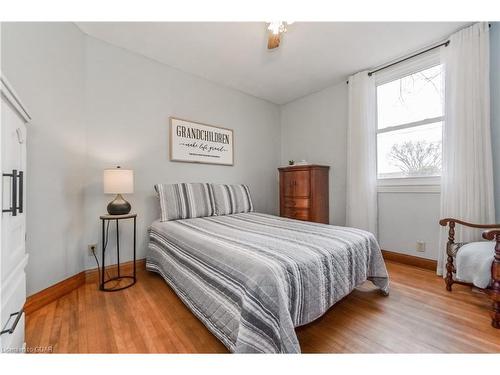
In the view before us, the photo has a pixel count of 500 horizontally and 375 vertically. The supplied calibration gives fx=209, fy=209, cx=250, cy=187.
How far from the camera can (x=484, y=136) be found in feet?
6.54

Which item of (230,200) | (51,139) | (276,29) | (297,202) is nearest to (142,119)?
(51,139)

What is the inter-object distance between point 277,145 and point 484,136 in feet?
9.09

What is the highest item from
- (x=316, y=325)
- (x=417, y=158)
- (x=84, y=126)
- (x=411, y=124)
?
(x=411, y=124)

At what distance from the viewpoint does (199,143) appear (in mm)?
3010

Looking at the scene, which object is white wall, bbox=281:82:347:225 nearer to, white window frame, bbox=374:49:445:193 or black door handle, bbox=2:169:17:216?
white window frame, bbox=374:49:445:193

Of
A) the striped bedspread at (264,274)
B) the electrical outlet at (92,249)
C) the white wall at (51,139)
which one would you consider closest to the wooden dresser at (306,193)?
the striped bedspread at (264,274)

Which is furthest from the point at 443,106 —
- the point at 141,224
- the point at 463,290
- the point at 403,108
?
the point at 141,224

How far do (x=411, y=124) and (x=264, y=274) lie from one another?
9.15ft

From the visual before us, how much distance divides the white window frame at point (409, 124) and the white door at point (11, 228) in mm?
3417

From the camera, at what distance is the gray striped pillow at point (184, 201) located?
2387 millimetres

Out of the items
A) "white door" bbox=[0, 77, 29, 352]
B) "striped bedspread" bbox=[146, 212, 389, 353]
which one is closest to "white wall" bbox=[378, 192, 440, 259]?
"striped bedspread" bbox=[146, 212, 389, 353]

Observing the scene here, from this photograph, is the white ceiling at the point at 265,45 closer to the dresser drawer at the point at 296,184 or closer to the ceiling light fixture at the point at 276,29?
the ceiling light fixture at the point at 276,29

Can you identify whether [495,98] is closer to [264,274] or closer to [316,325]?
[316,325]

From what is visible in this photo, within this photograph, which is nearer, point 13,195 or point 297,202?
point 13,195
